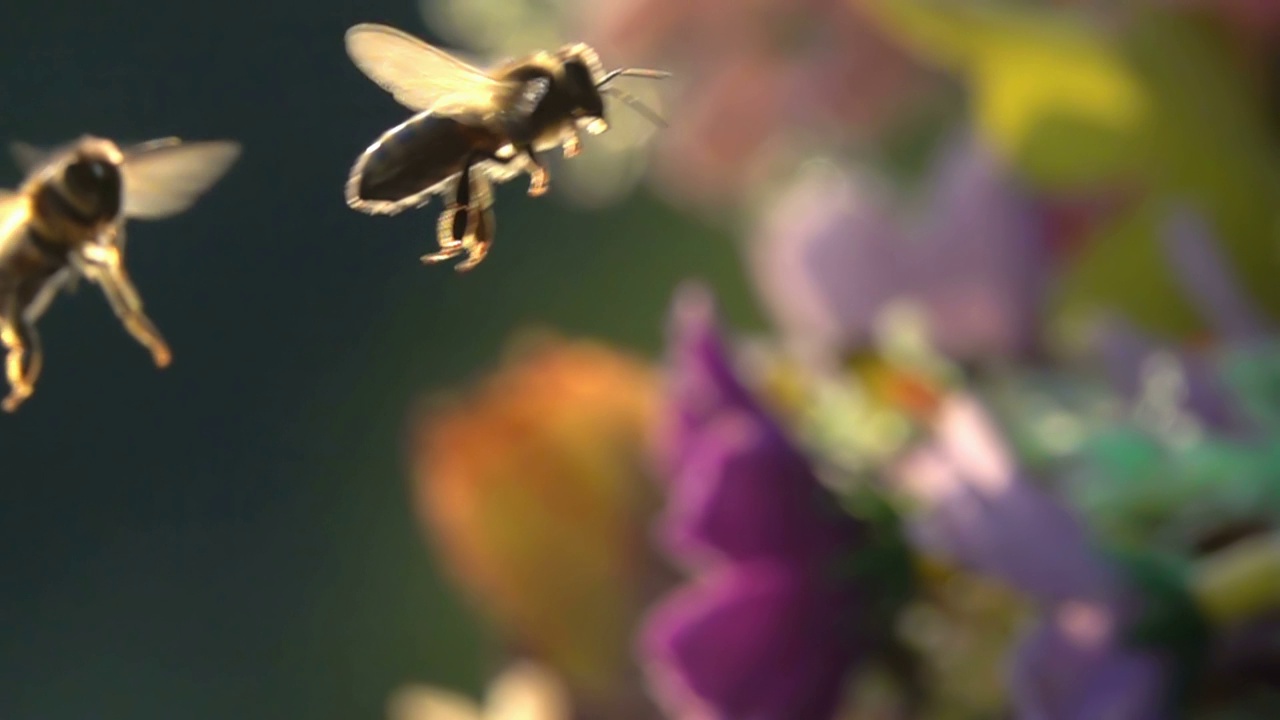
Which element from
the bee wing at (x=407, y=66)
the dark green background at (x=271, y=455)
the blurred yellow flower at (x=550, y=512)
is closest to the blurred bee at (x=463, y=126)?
the bee wing at (x=407, y=66)

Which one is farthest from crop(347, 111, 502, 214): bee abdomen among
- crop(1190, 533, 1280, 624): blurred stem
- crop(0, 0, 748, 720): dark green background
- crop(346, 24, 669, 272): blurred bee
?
crop(0, 0, 748, 720): dark green background

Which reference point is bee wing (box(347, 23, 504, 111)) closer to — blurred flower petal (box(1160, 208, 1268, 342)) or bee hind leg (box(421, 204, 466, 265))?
bee hind leg (box(421, 204, 466, 265))

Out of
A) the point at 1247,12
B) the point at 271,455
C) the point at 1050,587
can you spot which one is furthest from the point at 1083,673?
the point at 271,455

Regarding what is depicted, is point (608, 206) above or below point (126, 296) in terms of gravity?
below

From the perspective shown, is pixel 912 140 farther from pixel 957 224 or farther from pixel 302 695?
pixel 302 695

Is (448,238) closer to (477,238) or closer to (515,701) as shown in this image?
(477,238)

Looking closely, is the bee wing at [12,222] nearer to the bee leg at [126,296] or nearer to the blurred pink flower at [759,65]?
the bee leg at [126,296]

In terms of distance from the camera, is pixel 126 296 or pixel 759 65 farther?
pixel 759 65
